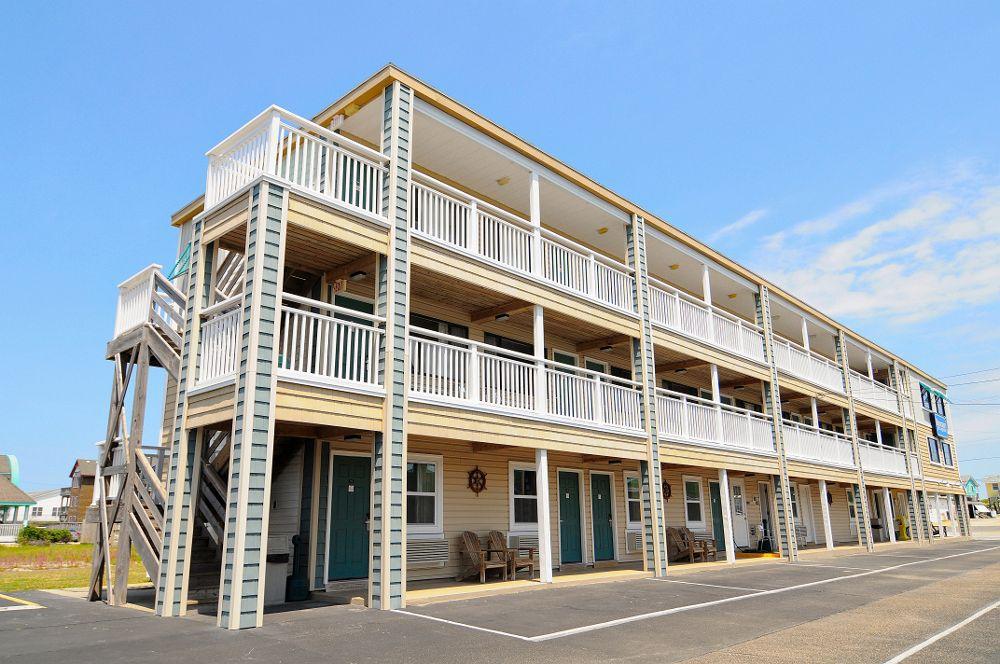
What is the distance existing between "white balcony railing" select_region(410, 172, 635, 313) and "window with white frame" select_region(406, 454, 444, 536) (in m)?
4.47

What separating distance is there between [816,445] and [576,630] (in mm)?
18370

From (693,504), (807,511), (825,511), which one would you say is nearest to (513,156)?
(693,504)

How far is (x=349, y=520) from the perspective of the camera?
43.8 ft

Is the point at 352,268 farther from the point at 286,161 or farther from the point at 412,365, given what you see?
the point at 286,161

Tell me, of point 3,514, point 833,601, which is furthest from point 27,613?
point 3,514

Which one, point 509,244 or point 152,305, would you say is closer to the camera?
point 152,305

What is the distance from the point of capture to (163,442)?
16906mm

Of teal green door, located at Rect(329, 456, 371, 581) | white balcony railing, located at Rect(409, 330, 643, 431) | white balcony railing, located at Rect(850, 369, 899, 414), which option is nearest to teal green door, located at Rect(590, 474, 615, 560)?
white balcony railing, located at Rect(409, 330, 643, 431)

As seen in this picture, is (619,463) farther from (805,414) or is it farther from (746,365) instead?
(805,414)

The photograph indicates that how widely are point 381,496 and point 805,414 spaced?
26261 mm

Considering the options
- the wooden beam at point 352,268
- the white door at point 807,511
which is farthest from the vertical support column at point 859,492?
the wooden beam at point 352,268

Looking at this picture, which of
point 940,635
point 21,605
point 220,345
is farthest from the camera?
point 21,605

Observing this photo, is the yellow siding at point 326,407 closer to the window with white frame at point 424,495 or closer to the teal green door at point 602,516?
the window with white frame at point 424,495

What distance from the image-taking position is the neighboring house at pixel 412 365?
10320 mm
